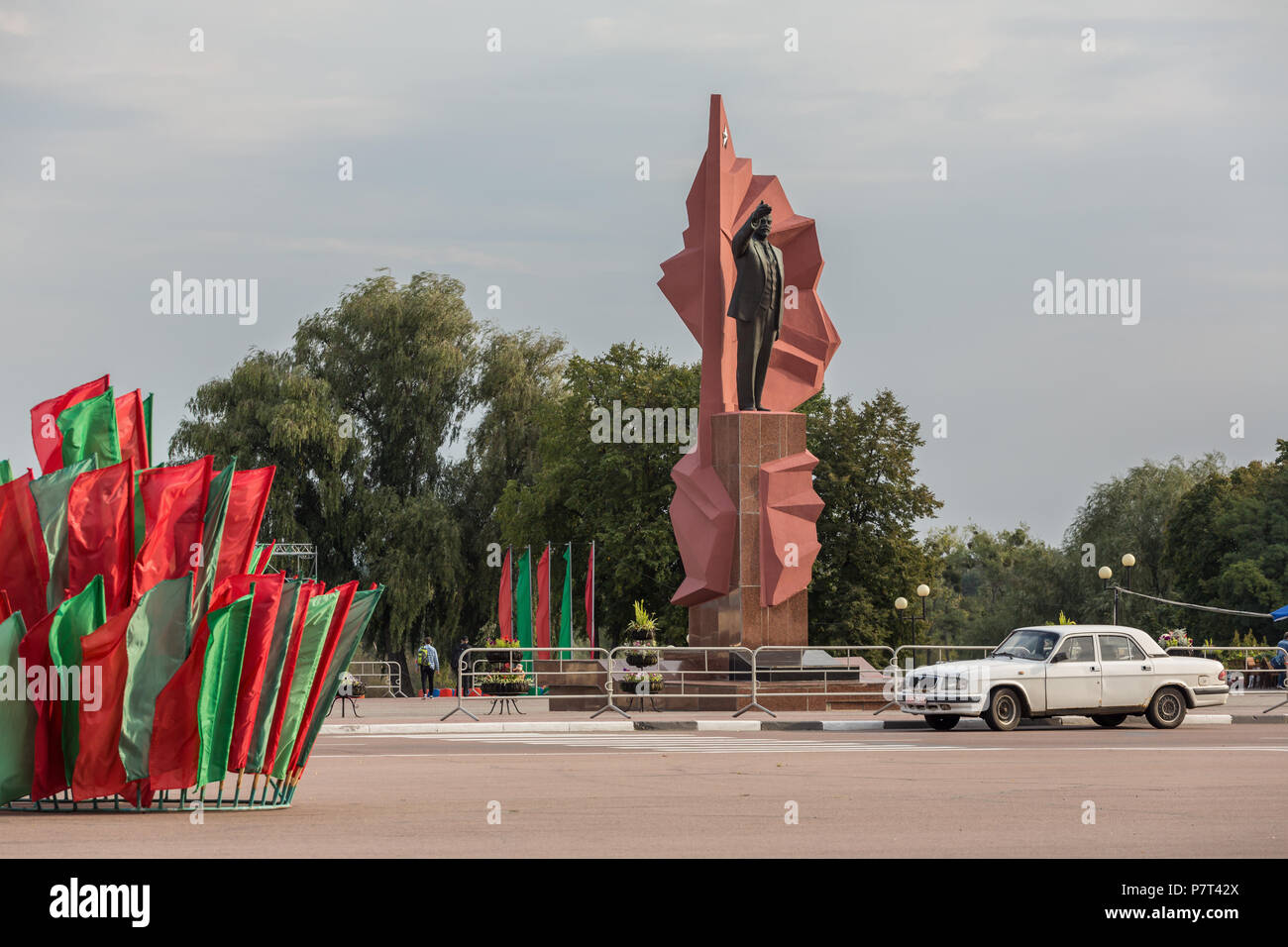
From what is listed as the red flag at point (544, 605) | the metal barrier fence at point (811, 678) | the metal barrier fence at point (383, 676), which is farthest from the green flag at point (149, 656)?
the red flag at point (544, 605)

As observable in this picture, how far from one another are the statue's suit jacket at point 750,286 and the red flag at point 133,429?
19.9m

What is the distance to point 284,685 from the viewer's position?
40.7 feet

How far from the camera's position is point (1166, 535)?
74.7 meters

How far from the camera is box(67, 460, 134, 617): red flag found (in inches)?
482

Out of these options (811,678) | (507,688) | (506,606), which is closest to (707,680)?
(811,678)

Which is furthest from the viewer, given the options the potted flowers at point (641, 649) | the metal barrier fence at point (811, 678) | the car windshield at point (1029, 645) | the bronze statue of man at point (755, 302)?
the bronze statue of man at point (755, 302)

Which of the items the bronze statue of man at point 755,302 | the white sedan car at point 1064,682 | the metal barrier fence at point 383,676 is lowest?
the metal barrier fence at point 383,676

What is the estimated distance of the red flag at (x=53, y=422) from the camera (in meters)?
13.4

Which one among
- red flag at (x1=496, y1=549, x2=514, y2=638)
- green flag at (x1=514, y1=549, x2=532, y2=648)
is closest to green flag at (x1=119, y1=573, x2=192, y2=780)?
green flag at (x1=514, y1=549, x2=532, y2=648)

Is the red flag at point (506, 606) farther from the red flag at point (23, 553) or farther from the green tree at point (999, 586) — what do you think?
the red flag at point (23, 553)

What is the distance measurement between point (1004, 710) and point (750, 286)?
11.8 meters

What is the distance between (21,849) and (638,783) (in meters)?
6.57

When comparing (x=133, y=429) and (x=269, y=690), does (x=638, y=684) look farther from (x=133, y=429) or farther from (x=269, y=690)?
(x=269, y=690)

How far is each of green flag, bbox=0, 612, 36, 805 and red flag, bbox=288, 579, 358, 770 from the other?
1.94 metres
